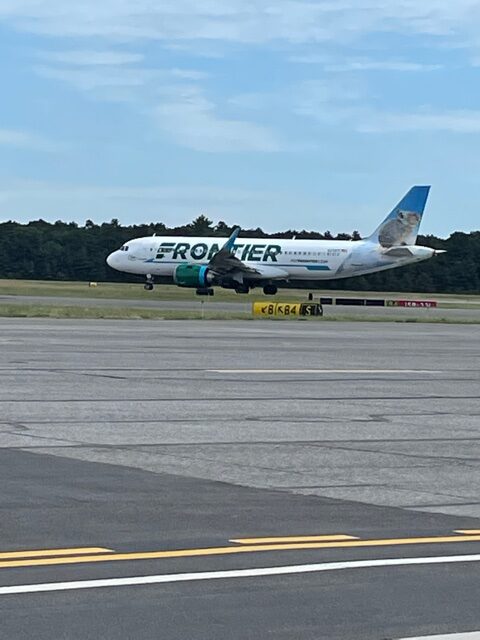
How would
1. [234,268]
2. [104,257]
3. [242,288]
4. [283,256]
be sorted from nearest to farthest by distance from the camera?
[234,268] < [283,256] < [242,288] < [104,257]

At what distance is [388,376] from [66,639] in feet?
66.4

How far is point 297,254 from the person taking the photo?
267ft

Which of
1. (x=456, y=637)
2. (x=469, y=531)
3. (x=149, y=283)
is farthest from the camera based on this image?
(x=149, y=283)

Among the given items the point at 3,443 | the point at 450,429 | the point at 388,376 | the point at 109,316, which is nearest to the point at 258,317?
the point at 109,316

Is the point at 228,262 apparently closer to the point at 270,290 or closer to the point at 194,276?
the point at 194,276

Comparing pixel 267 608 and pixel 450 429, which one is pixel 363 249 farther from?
pixel 267 608

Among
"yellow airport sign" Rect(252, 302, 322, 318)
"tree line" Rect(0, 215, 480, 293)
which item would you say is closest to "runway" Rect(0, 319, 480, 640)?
"yellow airport sign" Rect(252, 302, 322, 318)

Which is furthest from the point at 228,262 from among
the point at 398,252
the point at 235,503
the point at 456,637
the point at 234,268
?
the point at 456,637

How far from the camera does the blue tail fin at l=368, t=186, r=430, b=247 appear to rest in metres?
81.6

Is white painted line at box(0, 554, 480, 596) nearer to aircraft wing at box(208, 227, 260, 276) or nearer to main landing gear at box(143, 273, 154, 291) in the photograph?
aircraft wing at box(208, 227, 260, 276)

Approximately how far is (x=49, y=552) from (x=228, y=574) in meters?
1.32

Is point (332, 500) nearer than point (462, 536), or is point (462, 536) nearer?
point (462, 536)

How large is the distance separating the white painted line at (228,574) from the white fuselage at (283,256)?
71278mm

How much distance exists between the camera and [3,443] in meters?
15.4
